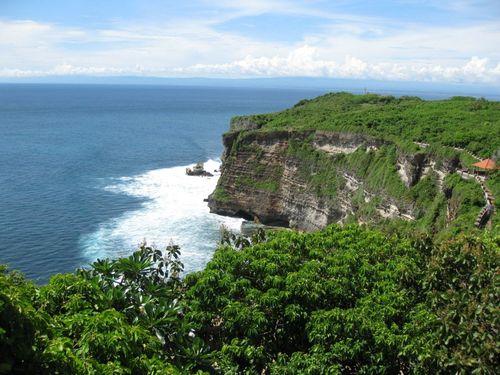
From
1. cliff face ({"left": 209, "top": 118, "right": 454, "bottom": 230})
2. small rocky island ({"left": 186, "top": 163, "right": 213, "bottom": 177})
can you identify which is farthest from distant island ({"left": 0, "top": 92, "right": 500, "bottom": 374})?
small rocky island ({"left": 186, "top": 163, "right": 213, "bottom": 177})

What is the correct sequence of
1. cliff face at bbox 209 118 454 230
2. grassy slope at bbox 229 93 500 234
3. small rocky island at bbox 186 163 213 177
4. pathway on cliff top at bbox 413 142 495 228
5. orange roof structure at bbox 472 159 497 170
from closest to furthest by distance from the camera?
pathway on cliff top at bbox 413 142 495 228 < orange roof structure at bbox 472 159 497 170 < grassy slope at bbox 229 93 500 234 < cliff face at bbox 209 118 454 230 < small rocky island at bbox 186 163 213 177

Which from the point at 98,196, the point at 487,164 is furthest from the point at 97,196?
the point at 487,164

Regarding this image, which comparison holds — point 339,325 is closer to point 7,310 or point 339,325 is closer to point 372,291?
point 372,291

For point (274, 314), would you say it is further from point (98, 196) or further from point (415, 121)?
point (98, 196)

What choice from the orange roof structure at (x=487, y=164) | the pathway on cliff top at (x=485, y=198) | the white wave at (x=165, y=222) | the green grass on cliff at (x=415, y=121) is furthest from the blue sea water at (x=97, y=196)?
the orange roof structure at (x=487, y=164)

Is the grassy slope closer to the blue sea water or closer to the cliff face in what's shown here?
the cliff face
